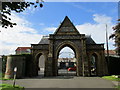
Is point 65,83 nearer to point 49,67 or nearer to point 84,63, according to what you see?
point 49,67

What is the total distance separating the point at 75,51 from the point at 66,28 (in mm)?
5634

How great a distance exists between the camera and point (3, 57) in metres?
24.3

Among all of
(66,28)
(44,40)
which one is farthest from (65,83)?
(44,40)

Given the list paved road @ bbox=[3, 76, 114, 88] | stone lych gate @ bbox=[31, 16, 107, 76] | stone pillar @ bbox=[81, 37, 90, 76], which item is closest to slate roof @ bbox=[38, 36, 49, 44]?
stone lych gate @ bbox=[31, 16, 107, 76]

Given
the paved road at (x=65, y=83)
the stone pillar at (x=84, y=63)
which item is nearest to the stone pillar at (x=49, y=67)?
the stone pillar at (x=84, y=63)

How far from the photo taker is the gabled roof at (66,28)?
1052 inches

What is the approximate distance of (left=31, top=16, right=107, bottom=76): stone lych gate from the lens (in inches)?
971

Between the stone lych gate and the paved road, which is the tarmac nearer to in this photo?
the paved road

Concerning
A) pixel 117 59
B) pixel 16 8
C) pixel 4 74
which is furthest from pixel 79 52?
pixel 16 8

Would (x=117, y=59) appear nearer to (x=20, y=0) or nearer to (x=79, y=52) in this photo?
(x=79, y=52)

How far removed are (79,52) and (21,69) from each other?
39.7ft

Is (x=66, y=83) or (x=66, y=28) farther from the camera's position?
(x=66, y=28)

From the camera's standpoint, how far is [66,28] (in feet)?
89.1

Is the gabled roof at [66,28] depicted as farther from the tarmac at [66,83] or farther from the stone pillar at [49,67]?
the tarmac at [66,83]
